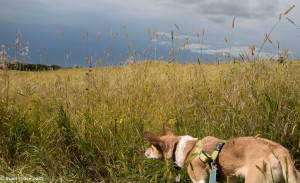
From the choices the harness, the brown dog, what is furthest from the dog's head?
the harness

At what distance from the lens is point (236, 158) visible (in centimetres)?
256

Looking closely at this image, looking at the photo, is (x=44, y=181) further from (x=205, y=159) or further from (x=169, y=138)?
(x=205, y=159)

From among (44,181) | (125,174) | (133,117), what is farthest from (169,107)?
(44,181)

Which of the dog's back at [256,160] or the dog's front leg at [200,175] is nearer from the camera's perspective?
the dog's back at [256,160]

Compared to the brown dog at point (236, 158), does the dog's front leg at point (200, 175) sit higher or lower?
lower

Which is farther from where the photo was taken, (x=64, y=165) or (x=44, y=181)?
(x=64, y=165)

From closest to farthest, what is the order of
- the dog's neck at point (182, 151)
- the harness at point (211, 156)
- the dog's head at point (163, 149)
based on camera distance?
the harness at point (211, 156)
the dog's neck at point (182, 151)
the dog's head at point (163, 149)

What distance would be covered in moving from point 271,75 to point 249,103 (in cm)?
86

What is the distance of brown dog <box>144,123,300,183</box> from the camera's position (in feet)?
7.38

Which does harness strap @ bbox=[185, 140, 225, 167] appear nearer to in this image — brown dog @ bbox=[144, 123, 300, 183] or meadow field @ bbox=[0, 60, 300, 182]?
brown dog @ bbox=[144, 123, 300, 183]

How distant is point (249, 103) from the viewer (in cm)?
396

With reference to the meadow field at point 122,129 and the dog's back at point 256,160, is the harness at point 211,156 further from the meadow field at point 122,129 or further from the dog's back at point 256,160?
the meadow field at point 122,129

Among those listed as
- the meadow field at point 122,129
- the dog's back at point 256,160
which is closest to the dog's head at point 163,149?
the meadow field at point 122,129

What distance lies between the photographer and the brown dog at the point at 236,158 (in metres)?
2.25
